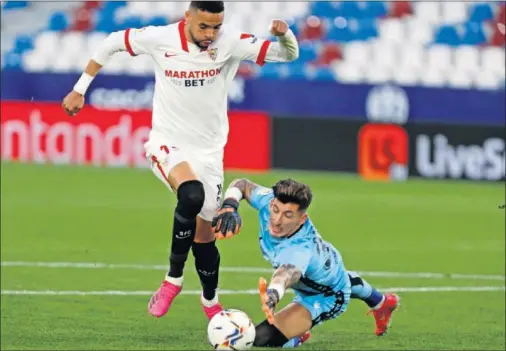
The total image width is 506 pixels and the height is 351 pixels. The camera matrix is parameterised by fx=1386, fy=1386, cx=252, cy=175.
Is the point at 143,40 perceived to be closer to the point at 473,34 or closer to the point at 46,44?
the point at 473,34

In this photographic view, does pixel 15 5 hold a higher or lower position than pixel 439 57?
higher

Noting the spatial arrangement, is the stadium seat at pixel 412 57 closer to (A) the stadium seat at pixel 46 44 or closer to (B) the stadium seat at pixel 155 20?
(B) the stadium seat at pixel 155 20

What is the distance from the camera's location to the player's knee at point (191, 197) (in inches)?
364

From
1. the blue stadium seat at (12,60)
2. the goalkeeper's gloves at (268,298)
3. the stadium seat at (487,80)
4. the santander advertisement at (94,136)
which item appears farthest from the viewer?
the blue stadium seat at (12,60)

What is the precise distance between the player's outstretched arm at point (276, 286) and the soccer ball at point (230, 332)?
0.50ft

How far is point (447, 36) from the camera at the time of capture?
25359 mm

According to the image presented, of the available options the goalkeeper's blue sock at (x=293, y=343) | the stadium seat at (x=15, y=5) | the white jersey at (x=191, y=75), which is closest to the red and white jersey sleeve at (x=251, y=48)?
the white jersey at (x=191, y=75)

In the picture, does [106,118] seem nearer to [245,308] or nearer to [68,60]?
[68,60]

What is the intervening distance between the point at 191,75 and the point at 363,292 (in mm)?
2005

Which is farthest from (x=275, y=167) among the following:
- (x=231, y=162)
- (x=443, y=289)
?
(x=443, y=289)

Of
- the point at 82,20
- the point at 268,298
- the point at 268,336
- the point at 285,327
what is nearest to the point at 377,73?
the point at 82,20

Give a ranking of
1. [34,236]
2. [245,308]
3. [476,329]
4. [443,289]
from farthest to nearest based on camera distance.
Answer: [34,236] → [443,289] → [245,308] → [476,329]

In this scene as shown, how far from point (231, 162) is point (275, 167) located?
29.0 inches

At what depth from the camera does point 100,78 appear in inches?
907
